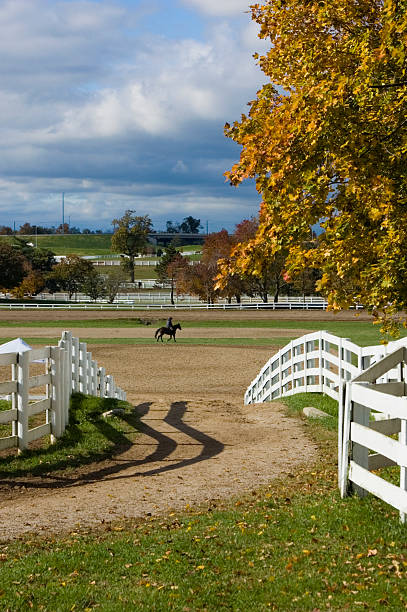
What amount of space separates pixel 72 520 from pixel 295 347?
1201 cm

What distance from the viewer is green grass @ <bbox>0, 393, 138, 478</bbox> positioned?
11.0 m

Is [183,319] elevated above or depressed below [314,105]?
below

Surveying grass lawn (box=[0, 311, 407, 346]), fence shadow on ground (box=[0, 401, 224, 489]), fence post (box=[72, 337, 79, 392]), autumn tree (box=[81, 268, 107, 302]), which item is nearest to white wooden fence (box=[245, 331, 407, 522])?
fence shadow on ground (box=[0, 401, 224, 489])

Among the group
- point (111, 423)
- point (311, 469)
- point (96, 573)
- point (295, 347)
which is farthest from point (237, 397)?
point (96, 573)

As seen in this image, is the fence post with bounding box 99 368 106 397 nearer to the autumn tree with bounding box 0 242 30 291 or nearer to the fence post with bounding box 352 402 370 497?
the fence post with bounding box 352 402 370 497

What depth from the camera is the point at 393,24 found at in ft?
26.9

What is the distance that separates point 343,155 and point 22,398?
654cm

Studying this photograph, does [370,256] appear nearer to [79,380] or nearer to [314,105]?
[314,105]

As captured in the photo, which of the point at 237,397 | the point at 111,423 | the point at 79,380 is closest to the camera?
the point at 111,423

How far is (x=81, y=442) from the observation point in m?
12.6

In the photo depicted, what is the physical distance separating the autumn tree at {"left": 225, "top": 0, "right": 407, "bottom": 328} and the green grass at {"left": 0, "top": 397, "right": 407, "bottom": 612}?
11.9ft

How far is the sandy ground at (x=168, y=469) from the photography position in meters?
8.39

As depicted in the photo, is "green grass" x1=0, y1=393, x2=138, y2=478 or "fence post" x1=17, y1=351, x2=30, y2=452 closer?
"green grass" x1=0, y1=393, x2=138, y2=478

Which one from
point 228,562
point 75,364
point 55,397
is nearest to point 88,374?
point 75,364
